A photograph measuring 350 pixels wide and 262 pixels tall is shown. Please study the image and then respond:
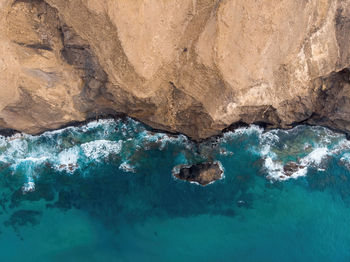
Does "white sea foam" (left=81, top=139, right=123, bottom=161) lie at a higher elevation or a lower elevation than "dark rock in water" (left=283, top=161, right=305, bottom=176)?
higher

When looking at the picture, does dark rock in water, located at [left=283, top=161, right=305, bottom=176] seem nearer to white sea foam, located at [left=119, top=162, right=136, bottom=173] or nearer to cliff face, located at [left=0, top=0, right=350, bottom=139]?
cliff face, located at [left=0, top=0, right=350, bottom=139]

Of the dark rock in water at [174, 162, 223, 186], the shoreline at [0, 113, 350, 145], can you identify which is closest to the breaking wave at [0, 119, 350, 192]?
the shoreline at [0, 113, 350, 145]

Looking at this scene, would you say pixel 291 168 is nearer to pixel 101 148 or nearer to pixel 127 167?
pixel 127 167

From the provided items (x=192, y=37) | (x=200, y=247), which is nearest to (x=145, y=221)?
(x=200, y=247)

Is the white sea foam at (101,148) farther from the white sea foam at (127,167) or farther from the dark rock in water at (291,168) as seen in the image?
the dark rock in water at (291,168)

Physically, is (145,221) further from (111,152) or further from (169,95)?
(169,95)

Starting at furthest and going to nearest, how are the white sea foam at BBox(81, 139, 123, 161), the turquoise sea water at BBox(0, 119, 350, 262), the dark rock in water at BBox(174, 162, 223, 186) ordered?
1. the white sea foam at BBox(81, 139, 123, 161)
2. the dark rock in water at BBox(174, 162, 223, 186)
3. the turquoise sea water at BBox(0, 119, 350, 262)

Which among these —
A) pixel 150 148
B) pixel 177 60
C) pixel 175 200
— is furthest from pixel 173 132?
pixel 177 60
